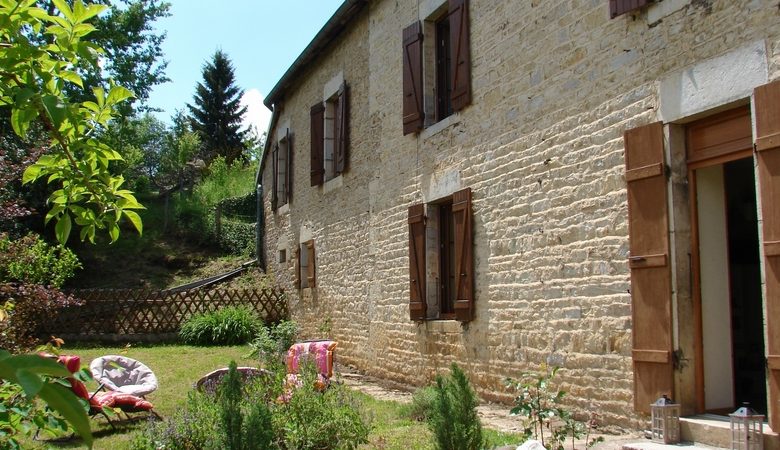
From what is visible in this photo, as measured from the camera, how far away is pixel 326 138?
12.7 metres

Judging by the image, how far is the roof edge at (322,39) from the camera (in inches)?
436

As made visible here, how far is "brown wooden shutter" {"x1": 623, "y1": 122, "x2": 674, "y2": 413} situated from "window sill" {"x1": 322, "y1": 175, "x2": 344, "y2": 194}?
6768 millimetres

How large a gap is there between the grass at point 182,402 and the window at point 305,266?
1659 mm

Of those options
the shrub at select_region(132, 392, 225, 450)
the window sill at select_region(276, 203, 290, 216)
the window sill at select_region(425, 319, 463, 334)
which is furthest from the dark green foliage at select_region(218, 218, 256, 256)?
the shrub at select_region(132, 392, 225, 450)

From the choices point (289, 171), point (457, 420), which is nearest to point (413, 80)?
point (457, 420)

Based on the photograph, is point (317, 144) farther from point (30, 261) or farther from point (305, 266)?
point (30, 261)

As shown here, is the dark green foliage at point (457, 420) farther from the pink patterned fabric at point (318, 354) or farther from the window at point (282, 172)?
the window at point (282, 172)

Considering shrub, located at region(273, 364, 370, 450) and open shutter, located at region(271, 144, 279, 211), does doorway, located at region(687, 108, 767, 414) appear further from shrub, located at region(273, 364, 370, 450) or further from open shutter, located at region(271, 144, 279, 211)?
open shutter, located at region(271, 144, 279, 211)

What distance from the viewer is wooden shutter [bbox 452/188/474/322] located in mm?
7719

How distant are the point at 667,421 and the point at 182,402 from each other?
5.27 metres

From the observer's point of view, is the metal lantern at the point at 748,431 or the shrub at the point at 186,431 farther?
the shrub at the point at 186,431

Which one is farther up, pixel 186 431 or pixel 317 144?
pixel 317 144

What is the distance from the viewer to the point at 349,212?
448 inches

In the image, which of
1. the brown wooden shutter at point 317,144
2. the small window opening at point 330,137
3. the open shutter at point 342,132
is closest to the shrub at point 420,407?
the open shutter at point 342,132
